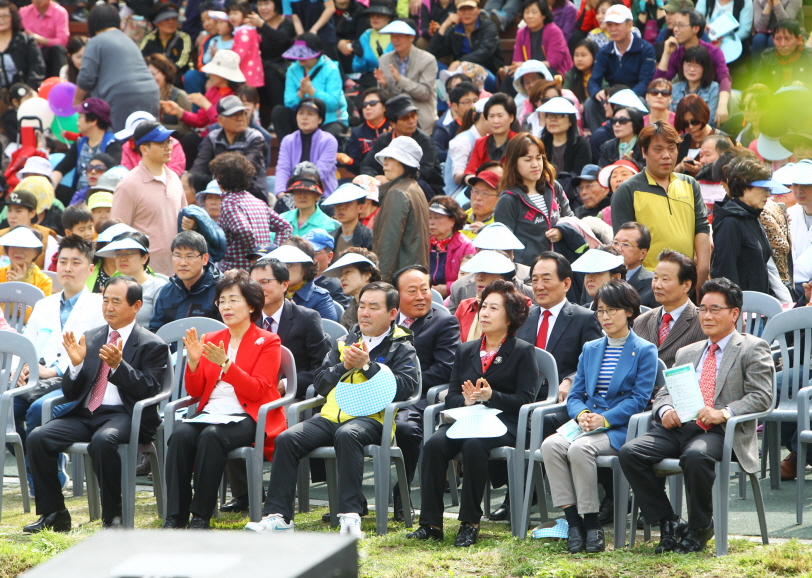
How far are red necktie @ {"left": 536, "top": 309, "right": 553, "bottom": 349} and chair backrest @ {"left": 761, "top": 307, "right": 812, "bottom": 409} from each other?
1243mm

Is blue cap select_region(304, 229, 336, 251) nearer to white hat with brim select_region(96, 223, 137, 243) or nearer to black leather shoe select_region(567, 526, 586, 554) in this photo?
white hat with brim select_region(96, 223, 137, 243)

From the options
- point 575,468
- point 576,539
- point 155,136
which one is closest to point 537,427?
point 575,468

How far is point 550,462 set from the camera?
546 centimetres

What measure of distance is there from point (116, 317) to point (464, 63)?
667 cm

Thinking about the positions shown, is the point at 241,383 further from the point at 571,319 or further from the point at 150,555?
the point at 150,555

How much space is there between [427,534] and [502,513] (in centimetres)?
70

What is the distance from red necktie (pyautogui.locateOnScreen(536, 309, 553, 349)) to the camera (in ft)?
20.8

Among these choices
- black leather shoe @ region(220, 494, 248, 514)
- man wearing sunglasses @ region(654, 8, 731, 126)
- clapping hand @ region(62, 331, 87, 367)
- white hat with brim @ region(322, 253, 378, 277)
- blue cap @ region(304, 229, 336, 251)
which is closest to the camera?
clapping hand @ region(62, 331, 87, 367)

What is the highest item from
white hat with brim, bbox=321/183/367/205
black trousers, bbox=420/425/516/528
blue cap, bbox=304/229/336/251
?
white hat with brim, bbox=321/183/367/205

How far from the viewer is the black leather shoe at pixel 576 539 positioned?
5.30 meters

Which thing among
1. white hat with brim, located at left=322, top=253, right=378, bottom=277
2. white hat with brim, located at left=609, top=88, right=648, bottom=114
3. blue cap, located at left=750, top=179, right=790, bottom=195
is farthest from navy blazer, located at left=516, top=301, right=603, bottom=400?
white hat with brim, located at left=609, top=88, right=648, bottom=114

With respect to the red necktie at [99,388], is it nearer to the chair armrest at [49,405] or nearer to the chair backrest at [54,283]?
the chair armrest at [49,405]

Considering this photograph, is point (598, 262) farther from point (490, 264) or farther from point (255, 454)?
point (255, 454)

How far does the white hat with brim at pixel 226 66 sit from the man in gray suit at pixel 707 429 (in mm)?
7494
